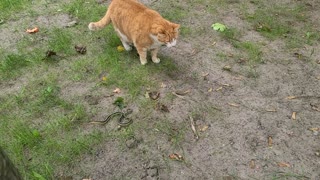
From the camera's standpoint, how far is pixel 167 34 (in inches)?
140

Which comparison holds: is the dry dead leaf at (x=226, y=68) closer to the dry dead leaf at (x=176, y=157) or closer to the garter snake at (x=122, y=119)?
the garter snake at (x=122, y=119)

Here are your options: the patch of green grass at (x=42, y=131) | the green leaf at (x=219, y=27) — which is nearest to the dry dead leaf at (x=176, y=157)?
the patch of green grass at (x=42, y=131)

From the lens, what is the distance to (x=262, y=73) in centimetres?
399

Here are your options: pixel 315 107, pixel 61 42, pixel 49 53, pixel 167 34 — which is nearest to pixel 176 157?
pixel 167 34

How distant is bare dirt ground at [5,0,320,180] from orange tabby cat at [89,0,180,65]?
0.44 m

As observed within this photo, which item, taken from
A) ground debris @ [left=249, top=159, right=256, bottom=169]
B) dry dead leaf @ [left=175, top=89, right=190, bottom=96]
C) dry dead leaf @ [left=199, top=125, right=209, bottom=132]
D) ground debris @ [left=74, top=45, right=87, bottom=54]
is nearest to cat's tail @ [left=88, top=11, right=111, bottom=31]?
ground debris @ [left=74, top=45, right=87, bottom=54]

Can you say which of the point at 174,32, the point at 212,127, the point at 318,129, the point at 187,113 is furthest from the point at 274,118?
the point at 174,32

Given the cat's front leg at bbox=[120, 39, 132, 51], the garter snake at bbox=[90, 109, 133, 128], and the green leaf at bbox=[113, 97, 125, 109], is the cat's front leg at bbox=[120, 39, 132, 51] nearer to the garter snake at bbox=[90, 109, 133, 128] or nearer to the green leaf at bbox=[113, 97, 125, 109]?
the green leaf at bbox=[113, 97, 125, 109]

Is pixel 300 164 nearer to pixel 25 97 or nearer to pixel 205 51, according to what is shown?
pixel 205 51

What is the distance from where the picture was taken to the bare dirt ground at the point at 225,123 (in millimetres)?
2914

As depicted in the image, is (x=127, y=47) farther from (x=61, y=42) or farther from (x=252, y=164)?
(x=252, y=164)

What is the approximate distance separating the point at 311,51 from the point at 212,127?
2.04m

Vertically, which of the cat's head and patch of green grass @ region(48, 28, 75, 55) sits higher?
the cat's head

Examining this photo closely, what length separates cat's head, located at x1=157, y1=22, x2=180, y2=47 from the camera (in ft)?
11.6
